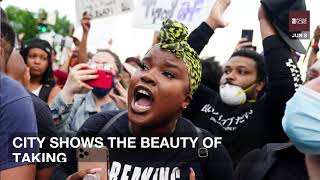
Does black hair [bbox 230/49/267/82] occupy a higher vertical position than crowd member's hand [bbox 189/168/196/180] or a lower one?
higher

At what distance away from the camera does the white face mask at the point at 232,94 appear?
88.9 inches

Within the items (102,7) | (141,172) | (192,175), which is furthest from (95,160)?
(102,7)

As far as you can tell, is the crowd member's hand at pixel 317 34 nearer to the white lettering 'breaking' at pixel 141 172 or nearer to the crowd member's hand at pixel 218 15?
the crowd member's hand at pixel 218 15

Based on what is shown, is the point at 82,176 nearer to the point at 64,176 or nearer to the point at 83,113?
the point at 64,176

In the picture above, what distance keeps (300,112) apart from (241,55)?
516 mm

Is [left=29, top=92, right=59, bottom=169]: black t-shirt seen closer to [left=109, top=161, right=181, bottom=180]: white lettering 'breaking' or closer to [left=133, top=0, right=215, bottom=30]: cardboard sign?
[left=109, top=161, right=181, bottom=180]: white lettering 'breaking'

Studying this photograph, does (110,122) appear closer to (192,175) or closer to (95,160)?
(95,160)

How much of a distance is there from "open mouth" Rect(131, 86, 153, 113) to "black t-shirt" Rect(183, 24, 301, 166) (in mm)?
297

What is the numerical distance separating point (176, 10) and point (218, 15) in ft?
0.59

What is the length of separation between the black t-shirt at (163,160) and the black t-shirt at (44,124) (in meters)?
0.07

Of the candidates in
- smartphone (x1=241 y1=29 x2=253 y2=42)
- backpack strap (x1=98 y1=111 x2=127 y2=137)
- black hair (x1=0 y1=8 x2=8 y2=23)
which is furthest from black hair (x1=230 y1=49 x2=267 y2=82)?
black hair (x1=0 y1=8 x2=8 y2=23)

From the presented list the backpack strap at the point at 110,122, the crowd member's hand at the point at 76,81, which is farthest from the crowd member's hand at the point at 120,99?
the backpack strap at the point at 110,122

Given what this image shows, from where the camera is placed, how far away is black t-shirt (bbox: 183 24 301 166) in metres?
2.13

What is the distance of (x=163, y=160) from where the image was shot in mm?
2004
